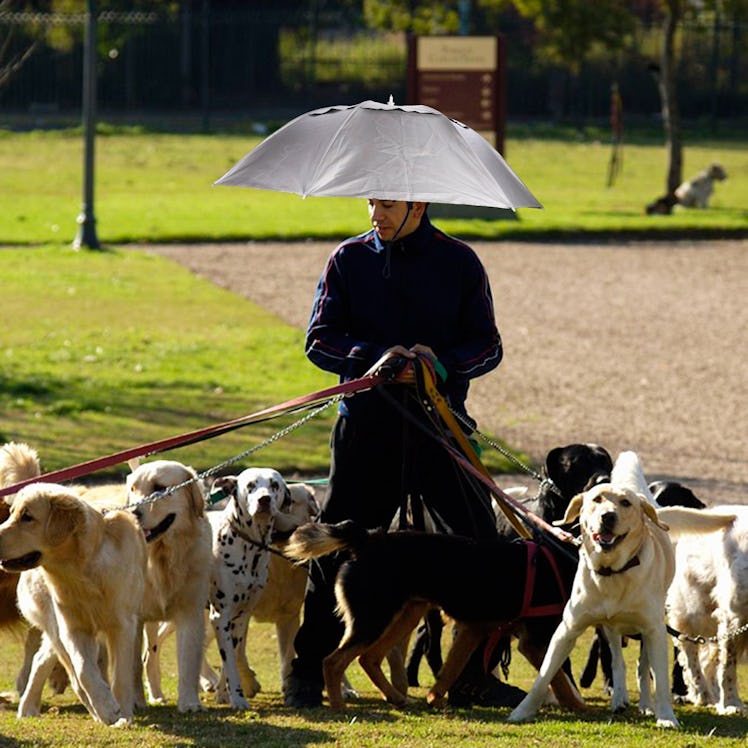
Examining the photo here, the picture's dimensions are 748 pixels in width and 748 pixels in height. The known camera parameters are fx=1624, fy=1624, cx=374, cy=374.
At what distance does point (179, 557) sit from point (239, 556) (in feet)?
1.37

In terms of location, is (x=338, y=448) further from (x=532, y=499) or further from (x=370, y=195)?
(x=532, y=499)

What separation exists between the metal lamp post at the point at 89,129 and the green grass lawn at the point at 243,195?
1.31m

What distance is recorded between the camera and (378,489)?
6996 millimetres

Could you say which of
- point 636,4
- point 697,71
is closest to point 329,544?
point 697,71

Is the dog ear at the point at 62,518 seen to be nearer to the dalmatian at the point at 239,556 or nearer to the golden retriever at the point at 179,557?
the golden retriever at the point at 179,557

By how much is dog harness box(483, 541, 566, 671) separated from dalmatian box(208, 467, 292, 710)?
1.11m

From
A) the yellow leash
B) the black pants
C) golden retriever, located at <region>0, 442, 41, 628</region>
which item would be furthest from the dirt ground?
golden retriever, located at <region>0, 442, 41, 628</region>

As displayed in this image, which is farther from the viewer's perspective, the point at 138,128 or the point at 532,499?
the point at 138,128

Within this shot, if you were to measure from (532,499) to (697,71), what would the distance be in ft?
131

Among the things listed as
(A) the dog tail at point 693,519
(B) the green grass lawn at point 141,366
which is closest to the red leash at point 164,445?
(A) the dog tail at point 693,519

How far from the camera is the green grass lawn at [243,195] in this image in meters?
28.1

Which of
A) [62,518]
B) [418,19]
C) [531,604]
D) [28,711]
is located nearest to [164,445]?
[62,518]

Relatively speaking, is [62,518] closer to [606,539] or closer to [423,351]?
[423,351]

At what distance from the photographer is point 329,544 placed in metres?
6.62
